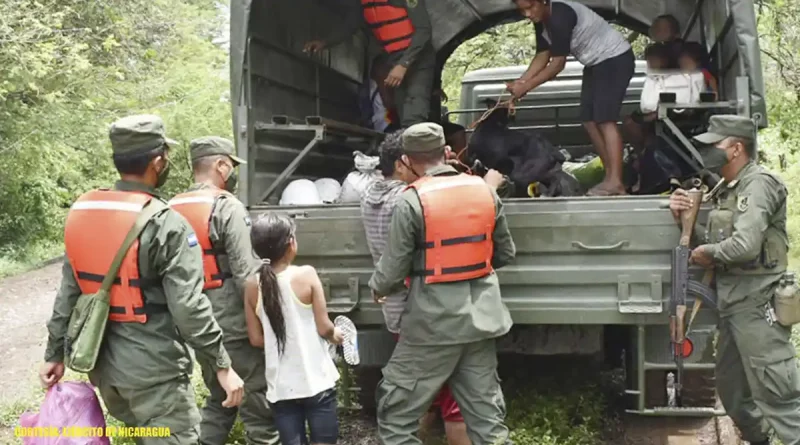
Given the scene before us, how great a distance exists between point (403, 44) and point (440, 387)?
2949mm

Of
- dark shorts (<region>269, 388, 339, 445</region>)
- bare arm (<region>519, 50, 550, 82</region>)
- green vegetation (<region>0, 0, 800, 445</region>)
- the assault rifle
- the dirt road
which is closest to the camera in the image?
dark shorts (<region>269, 388, 339, 445</region>)

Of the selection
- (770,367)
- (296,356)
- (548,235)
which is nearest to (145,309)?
(296,356)

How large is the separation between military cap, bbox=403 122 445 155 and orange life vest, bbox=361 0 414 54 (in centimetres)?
235

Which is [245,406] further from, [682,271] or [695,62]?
[695,62]

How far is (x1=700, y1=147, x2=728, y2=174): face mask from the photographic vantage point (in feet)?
12.3

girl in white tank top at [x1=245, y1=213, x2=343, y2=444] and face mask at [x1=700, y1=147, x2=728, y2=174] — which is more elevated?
face mask at [x1=700, y1=147, x2=728, y2=174]

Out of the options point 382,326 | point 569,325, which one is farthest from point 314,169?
point 569,325

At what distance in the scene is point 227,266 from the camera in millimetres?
3775

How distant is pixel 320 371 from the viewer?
347 cm

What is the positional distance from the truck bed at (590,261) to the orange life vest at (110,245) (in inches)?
65.7

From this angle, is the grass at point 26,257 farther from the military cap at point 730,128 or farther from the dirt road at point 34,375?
the military cap at point 730,128

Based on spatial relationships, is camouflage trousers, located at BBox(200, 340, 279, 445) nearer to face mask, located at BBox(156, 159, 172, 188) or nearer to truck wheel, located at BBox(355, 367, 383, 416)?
truck wheel, located at BBox(355, 367, 383, 416)

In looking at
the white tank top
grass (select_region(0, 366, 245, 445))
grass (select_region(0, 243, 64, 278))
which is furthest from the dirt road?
the white tank top

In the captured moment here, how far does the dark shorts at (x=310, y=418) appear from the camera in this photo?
3.51 m
